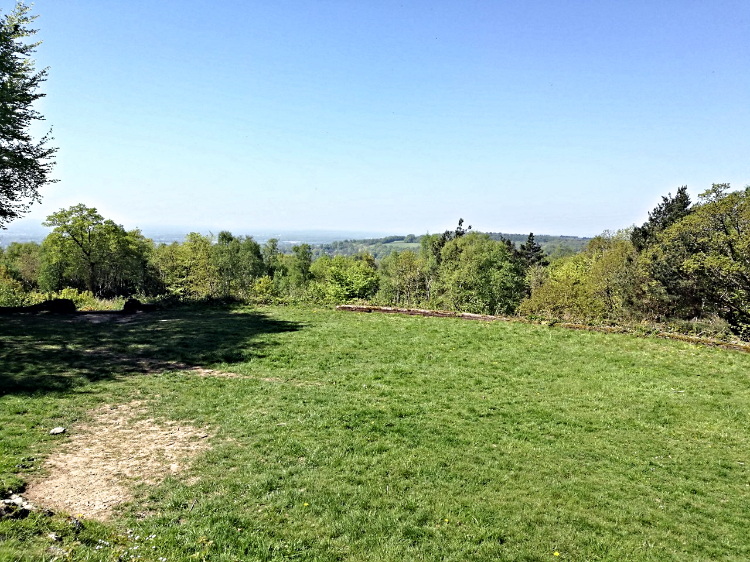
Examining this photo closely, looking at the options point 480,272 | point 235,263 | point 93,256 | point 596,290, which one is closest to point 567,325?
point 596,290

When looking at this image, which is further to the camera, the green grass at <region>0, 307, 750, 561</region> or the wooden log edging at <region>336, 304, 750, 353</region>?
the wooden log edging at <region>336, 304, 750, 353</region>

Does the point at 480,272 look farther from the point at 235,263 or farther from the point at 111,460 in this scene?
the point at 111,460

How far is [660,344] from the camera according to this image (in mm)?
17828

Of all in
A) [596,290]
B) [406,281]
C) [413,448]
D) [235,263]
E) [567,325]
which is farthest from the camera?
[406,281]

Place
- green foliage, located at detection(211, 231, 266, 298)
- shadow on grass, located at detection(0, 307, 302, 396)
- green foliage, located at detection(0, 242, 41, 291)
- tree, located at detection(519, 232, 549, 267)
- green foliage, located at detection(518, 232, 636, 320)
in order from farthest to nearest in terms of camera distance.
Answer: tree, located at detection(519, 232, 549, 267) < green foliage, located at detection(211, 231, 266, 298) < green foliage, located at detection(0, 242, 41, 291) < green foliage, located at detection(518, 232, 636, 320) < shadow on grass, located at detection(0, 307, 302, 396)

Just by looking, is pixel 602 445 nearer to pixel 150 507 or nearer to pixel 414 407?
pixel 414 407

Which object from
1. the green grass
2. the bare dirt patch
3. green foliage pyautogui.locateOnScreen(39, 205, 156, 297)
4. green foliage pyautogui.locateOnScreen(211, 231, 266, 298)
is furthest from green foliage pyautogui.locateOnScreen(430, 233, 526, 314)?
the bare dirt patch

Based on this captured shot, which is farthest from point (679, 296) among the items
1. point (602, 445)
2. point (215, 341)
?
point (215, 341)

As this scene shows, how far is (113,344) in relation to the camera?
1692 cm

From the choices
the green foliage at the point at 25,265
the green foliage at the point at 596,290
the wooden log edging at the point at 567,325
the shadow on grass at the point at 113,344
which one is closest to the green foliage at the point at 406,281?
the green foliage at the point at 596,290

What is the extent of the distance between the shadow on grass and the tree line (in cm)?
763

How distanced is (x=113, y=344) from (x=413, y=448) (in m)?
14.9

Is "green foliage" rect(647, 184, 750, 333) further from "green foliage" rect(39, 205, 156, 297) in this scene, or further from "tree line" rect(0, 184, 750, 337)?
"green foliage" rect(39, 205, 156, 297)

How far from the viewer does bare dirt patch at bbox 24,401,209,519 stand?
6.58m
